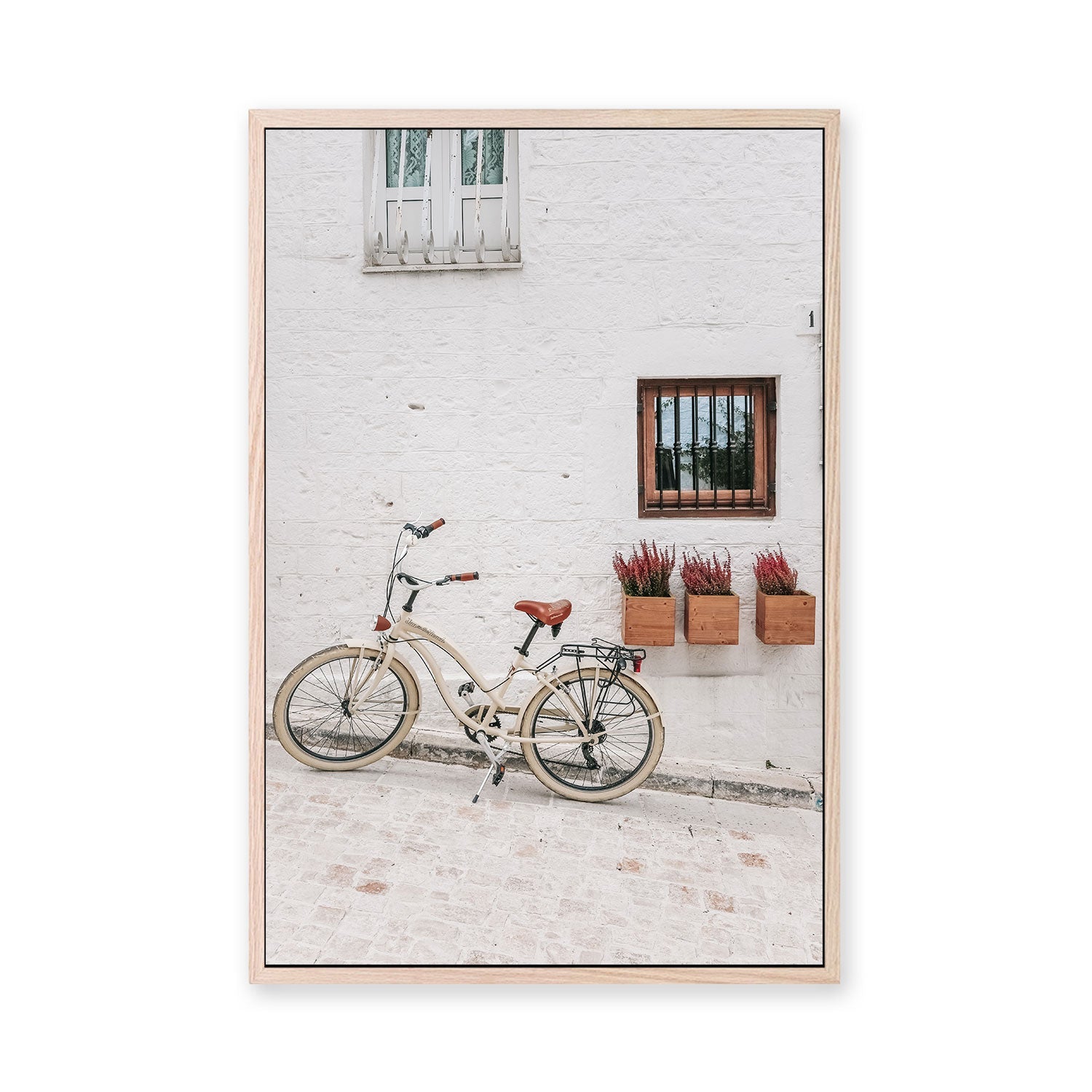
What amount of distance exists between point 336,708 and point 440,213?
1.17 m

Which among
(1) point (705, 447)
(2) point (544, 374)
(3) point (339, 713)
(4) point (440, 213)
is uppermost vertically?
(4) point (440, 213)

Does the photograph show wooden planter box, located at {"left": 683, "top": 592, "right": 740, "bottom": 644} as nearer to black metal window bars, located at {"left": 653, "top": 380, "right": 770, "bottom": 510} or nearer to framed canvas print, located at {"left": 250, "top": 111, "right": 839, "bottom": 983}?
framed canvas print, located at {"left": 250, "top": 111, "right": 839, "bottom": 983}

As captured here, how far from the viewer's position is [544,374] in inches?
64.4

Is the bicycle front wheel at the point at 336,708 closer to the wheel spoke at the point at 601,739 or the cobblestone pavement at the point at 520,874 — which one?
the cobblestone pavement at the point at 520,874

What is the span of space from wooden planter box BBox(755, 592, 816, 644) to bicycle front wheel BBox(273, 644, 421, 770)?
0.85 meters

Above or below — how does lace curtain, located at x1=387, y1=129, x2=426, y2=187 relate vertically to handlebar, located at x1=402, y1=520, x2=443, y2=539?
above

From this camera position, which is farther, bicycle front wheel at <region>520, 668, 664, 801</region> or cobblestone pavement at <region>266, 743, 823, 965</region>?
bicycle front wheel at <region>520, 668, 664, 801</region>

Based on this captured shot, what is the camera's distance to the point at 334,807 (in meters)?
1.65

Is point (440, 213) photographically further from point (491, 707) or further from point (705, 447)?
point (491, 707)

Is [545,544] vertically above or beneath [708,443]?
beneath

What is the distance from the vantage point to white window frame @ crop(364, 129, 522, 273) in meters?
1.60

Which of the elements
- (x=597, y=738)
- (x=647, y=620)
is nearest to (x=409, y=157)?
(x=647, y=620)

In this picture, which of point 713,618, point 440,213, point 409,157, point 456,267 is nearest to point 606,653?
point 713,618

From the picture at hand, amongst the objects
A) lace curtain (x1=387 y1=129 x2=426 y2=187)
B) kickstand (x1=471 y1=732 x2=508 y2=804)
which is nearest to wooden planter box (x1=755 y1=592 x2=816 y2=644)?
kickstand (x1=471 y1=732 x2=508 y2=804)
